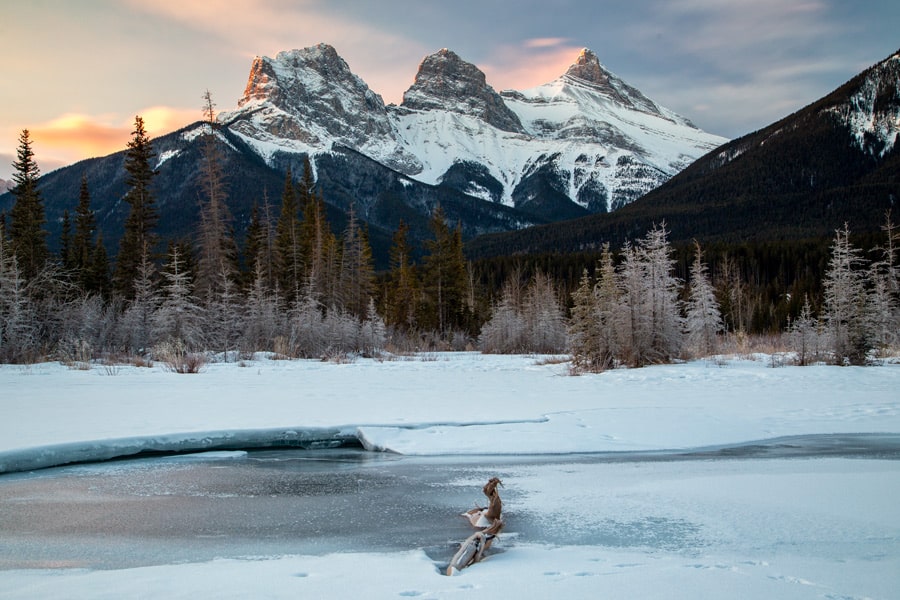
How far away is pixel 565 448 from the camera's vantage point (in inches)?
279

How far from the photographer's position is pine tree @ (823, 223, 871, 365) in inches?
596

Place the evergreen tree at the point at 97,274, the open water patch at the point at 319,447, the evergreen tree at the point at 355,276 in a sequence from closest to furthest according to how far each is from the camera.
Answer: the open water patch at the point at 319,447
the evergreen tree at the point at 97,274
the evergreen tree at the point at 355,276

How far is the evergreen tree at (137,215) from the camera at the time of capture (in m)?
30.5

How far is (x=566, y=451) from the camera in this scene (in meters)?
7.02

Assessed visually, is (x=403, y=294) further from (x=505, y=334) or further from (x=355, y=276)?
(x=505, y=334)

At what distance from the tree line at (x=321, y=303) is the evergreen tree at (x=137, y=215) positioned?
86mm

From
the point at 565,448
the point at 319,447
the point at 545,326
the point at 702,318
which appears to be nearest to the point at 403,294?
the point at 545,326

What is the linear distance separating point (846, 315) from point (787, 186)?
130568mm

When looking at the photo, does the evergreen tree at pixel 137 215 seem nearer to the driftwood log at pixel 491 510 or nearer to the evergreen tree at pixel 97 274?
the evergreen tree at pixel 97 274

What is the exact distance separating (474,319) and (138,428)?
36684mm

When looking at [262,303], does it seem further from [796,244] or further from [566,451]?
[796,244]

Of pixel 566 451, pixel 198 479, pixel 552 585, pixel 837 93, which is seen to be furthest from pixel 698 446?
pixel 837 93

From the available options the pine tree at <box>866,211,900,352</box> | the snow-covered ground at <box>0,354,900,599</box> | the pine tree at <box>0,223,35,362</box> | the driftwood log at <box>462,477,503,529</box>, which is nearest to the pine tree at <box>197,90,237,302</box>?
the pine tree at <box>0,223,35,362</box>

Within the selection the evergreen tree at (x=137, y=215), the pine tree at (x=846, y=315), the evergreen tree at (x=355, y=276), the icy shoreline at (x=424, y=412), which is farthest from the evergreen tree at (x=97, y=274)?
the pine tree at (x=846, y=315)
